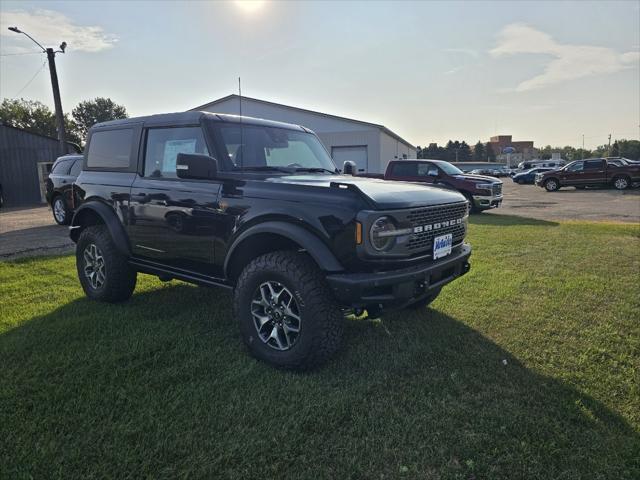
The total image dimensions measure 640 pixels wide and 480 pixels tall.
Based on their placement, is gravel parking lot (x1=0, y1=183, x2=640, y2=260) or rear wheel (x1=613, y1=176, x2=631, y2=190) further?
rear wheel (x1=613, y1=176, x2=631, y2=190)

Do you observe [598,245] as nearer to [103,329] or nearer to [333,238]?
[333,238]

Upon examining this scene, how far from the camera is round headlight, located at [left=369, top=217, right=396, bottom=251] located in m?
2.85

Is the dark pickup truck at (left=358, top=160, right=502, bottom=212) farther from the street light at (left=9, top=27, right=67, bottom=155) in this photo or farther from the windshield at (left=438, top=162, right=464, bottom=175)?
the street light at (left=9, top=27, right=67, bottom=155)

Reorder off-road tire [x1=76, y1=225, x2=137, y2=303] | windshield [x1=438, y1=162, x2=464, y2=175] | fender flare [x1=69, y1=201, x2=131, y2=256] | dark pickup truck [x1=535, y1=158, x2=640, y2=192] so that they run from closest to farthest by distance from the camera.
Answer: fender flare [x1=69, y1=201, x2=131, y2=256] < off-road tire [x1=76, y1=225, x2=137, y2=303] < windshield [x1=438, y1=162, x2=464, y2=175] < dark pickup truck [x1=535, y1=158, x2=640, y2=192]

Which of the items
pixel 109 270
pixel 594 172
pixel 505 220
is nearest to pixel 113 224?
pixel 109 270

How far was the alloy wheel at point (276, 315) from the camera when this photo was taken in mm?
3182

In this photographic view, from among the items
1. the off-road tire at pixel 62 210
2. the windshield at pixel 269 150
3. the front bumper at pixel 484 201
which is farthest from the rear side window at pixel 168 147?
the front bumper at pixel 484 201

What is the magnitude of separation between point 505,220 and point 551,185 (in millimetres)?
16933

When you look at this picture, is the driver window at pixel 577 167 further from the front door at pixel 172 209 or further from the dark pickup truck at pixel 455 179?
the front door at pixel 172 209

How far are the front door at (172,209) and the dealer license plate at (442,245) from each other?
1.79 metres

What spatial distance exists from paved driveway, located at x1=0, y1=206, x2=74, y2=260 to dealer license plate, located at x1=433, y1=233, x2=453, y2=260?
699cm

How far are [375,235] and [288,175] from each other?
1.27 meters

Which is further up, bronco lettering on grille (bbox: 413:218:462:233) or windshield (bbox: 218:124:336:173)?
windshield (bbox: 218:124:336:173)

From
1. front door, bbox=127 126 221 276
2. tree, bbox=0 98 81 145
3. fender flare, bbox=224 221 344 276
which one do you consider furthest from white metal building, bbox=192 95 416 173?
tree, bbox=0 98 81 145
